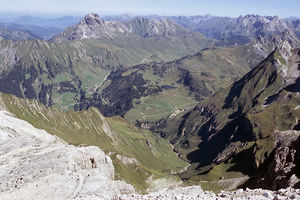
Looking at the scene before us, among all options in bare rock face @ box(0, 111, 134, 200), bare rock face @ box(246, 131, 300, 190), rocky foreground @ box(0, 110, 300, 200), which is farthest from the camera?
bare rock face @ box(246, 131, 300, 190)

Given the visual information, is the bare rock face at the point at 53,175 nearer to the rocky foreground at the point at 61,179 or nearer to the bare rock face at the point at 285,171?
the rocky foreground at the point at 61,179

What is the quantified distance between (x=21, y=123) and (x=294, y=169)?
123052 millimetres

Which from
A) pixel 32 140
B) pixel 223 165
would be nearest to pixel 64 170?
pixel 32 140

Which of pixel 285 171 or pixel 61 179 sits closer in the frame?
pixel 61 179

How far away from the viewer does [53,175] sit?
6406cm

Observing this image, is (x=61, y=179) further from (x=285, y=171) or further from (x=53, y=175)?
(x=285, y=171)

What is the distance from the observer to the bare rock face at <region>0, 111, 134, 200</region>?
57.4m

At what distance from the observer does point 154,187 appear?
17662 cm

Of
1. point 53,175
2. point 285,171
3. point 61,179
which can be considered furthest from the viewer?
point 285,171

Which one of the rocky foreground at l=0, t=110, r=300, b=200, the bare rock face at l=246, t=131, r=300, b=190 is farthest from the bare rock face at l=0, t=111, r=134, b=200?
the bare rock face at l=246, t=131, r=300, b=190

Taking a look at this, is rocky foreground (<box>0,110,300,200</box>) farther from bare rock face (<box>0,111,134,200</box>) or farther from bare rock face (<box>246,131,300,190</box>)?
bare rock face (<box>246,131,300,190</box>)

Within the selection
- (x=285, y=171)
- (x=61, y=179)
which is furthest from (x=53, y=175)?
(x=285, y=171)

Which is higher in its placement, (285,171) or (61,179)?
(285,171)

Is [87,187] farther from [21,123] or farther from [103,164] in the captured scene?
[21,123]
